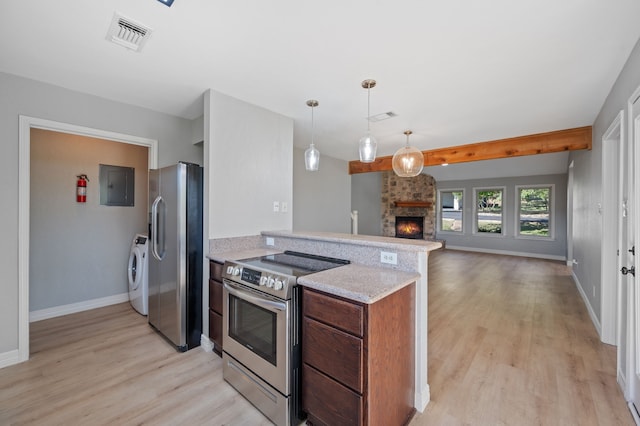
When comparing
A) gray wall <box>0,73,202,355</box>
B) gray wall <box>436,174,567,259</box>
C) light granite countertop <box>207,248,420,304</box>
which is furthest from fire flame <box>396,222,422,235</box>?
gray wall <box>0,73,202,355</box>

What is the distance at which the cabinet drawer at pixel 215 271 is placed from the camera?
242 centimetres

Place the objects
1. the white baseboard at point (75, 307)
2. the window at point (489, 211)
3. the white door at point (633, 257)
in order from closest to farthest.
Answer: the white door at point (633, 257) < the white baseboard at point (75, 307) < the window at point (489, 211)

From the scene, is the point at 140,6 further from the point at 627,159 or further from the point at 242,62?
the point at 627,159

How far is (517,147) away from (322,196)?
3.24 meters

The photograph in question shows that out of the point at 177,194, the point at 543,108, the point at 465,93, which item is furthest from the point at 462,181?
the point at 177,194

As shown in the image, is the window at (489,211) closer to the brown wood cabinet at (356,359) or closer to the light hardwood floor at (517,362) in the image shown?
the light hardwood floor at (517,362)

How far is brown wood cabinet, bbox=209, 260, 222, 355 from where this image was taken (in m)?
2.42

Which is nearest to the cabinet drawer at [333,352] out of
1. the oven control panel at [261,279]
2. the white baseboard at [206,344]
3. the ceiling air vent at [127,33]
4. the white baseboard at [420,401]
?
the oven control panel at [261,279]

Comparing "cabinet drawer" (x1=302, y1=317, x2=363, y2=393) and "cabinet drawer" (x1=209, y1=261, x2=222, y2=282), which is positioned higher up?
"cabinet drawer" (x1=209, y1=261, x2=222, y2=282)

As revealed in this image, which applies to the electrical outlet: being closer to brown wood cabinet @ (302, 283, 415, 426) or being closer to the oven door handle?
brown wood cabinet @ (302, 283, 415, 426)

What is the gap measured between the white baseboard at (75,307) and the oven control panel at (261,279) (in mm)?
2644

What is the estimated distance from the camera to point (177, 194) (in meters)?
2.48

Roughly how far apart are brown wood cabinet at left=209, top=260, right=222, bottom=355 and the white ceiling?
1.71m

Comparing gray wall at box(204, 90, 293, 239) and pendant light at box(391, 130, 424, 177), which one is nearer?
gray wall at box(204, 90, 293, 239)
